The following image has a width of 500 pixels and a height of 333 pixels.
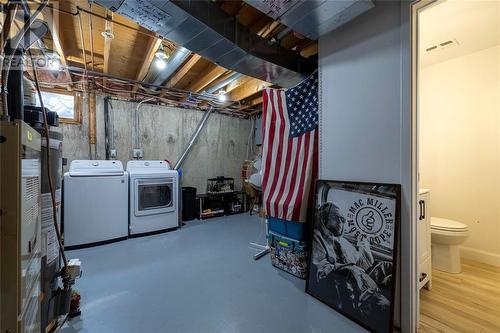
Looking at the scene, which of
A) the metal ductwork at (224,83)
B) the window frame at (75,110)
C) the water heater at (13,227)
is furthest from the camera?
the window frame at (75,110)

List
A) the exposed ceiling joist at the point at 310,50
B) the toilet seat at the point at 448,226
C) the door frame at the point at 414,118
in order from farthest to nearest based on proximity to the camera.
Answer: the exposed ceiling joist at the point at 310,50 → the toilet seat at the point at 448,226 → the door frame at the point at 414,118

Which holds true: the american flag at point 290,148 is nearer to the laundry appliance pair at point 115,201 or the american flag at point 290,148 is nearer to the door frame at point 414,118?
the door frame at point 414,118

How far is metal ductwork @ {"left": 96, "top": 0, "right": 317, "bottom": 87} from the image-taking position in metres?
1.67

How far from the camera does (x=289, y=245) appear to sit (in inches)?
97.7

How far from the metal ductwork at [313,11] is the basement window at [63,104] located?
3888 mm

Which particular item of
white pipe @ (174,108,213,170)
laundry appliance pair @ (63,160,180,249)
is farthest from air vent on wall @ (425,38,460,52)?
laundry appliance pair @ (63,160,180,249)

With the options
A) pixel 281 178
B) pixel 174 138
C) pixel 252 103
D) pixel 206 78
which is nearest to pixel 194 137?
pixel 174 138

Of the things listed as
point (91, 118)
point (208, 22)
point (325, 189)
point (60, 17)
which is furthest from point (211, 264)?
point (91, 118)

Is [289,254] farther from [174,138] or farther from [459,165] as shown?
[174,138]

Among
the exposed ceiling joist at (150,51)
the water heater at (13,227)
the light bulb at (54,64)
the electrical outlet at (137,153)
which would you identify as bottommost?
the water heater at (13,227)

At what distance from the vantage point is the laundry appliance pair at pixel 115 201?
125 inches

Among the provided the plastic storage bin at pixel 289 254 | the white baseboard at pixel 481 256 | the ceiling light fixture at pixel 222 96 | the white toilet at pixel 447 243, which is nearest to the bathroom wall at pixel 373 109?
the plastic storage bin at pixel 289 254

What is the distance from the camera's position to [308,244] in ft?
7.82

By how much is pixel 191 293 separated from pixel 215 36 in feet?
7.75
